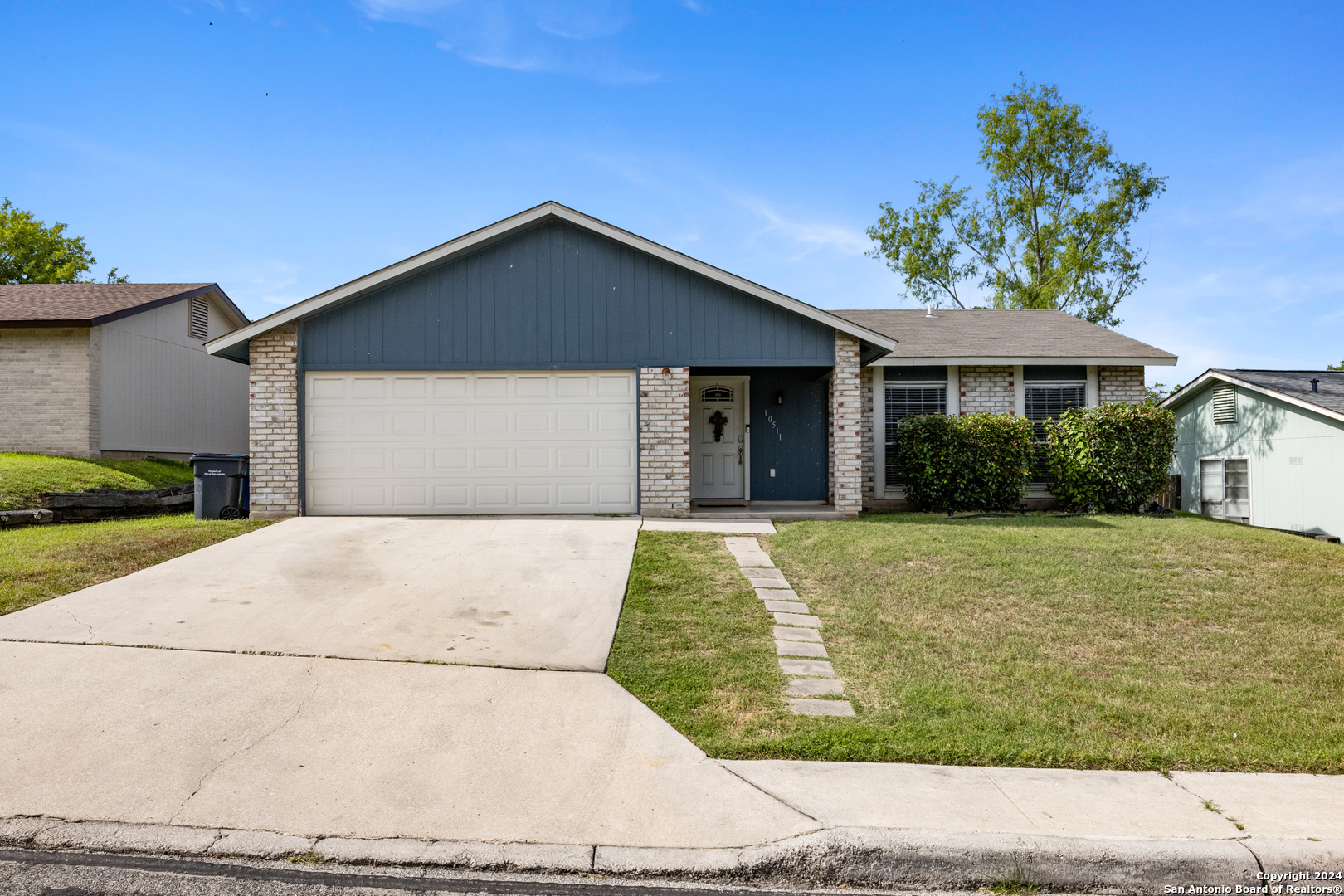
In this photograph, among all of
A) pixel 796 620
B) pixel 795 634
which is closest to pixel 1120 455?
pixel 796 620

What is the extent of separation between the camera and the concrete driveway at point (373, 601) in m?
5.70

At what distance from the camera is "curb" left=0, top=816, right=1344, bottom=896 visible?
3.19 m

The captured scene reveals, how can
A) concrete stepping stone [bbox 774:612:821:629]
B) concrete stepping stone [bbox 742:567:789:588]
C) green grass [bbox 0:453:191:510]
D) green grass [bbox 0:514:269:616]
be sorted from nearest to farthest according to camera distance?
1. concrete stepping stone [bbox 774:612:821:629]
2. green grass [bbox 0:514:269:616]
3. concrete stepping stone [bbox 742:567:789:588]
4. green grass [bbox 0:453:191:510]

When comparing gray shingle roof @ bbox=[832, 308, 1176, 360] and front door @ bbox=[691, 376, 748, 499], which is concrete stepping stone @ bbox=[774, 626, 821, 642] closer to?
front door @ bbox=[691, 376, 748, 499]

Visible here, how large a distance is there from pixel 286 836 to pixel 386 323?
9.39m

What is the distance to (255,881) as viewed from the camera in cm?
307

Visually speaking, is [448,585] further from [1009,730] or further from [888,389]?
[888,389]

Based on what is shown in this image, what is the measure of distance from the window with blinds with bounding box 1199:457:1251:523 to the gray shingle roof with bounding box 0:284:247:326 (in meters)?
23.2

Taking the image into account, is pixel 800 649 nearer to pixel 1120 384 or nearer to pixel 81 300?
pixel 1120 384

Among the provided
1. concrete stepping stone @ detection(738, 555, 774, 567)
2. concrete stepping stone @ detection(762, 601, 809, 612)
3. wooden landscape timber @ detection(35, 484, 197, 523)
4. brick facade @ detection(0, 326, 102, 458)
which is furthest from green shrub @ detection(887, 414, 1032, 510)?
brick facade @ detection(0, 326, 102, 458)

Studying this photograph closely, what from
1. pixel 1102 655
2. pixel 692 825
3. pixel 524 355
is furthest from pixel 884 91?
pixel 692 825

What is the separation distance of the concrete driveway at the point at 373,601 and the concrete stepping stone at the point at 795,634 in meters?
1.34

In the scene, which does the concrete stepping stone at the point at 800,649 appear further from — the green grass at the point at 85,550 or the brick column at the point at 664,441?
the green grass at the point at 85,550

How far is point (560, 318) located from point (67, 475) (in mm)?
9129
